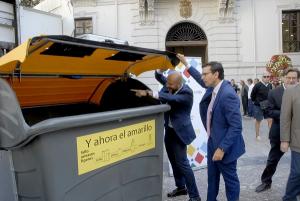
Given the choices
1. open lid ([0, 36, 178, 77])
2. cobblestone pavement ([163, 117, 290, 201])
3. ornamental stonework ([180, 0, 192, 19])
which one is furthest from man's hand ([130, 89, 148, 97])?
ornamental stonework ([180, 0, 192, 19])

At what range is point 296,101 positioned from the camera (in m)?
4.79

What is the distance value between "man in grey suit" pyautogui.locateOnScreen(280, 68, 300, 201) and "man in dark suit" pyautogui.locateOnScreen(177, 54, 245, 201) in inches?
25.7

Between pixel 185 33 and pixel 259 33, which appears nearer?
pixel 259 33

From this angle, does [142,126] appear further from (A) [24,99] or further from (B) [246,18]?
(B) [246,18]

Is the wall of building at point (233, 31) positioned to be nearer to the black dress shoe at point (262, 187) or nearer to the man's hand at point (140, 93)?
the black dress shoe at point (262, 187)

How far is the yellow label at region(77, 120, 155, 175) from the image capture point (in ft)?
9.64

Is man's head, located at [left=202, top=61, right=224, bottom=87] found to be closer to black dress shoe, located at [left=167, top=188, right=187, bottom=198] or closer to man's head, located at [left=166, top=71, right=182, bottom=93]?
man's head, located at [left=166, top=71, right=182, bottom=93]

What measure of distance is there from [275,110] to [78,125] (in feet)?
11.7

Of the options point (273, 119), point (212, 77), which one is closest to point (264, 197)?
point (273, 119)

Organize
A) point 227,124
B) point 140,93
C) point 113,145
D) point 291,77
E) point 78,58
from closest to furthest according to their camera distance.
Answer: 1. point 113,145
2. point 78,58
3. point 140,93
4. point 227,124
5. point 291,77

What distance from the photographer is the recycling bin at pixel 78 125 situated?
2736 millimetres

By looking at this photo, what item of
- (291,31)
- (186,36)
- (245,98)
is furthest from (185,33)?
(291,31)

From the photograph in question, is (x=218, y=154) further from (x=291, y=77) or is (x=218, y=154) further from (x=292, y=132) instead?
(x=291, y=77)

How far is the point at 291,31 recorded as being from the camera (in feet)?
66.4
